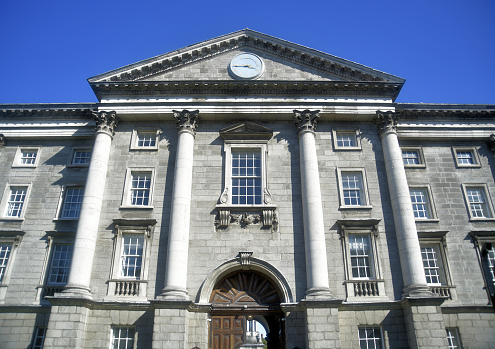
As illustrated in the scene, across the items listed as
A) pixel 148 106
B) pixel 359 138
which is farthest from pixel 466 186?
pixel 148 106

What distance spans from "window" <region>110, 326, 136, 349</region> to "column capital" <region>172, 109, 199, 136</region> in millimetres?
10415

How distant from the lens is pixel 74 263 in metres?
17.7

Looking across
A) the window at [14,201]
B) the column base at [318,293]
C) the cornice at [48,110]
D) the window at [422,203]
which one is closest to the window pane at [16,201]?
the window at [14,201]

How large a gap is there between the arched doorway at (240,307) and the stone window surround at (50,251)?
8037 mm

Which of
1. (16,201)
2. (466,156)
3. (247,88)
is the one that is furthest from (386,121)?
(16,201)

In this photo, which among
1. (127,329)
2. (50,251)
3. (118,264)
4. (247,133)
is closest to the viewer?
(127,329)

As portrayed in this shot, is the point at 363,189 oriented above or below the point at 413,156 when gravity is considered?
below

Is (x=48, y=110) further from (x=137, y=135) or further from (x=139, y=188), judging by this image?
(x=139, y=188)

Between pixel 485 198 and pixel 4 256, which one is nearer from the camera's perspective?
pixel 4 256

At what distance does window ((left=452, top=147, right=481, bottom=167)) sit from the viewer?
74.5ft

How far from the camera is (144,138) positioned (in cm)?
2188

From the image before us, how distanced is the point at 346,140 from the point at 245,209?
23.9ft

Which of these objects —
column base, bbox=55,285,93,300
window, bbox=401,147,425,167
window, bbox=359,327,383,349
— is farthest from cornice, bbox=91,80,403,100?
window, bbox=359,327,383,349

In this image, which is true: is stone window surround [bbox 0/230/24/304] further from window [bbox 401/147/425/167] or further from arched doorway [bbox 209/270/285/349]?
window [bbox 401/147/425/167]
